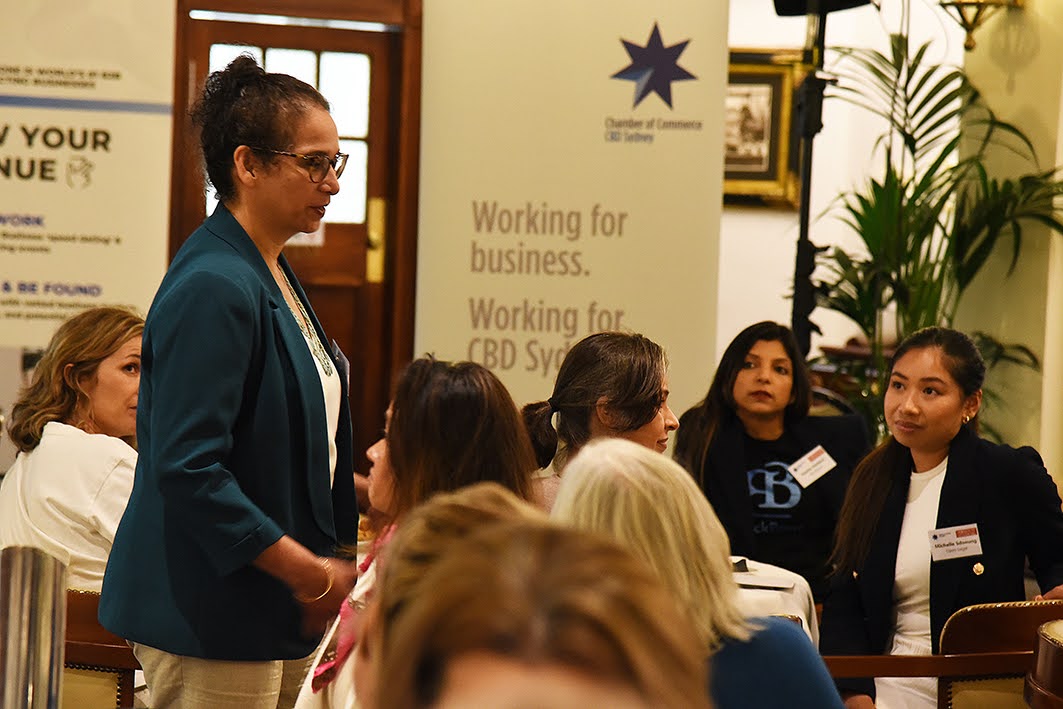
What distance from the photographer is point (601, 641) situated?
1.90ft

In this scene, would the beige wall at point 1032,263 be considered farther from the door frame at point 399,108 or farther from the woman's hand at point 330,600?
the woman's hand at point 330,600

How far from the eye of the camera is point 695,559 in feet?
5.25

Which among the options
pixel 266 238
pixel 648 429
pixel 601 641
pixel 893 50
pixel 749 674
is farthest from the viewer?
pixel 893 50

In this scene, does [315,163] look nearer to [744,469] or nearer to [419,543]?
[419,543]

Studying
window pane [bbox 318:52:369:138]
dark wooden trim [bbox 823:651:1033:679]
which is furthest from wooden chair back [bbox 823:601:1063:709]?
window pane [bbox 318:52:369:138]

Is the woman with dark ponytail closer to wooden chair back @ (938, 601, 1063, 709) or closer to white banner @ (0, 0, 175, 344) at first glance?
wooden chair back @ (938, 601, 1063, 709)

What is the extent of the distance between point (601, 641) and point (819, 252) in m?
5.41

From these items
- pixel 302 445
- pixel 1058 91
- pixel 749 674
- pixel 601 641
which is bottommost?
pixel 749 674

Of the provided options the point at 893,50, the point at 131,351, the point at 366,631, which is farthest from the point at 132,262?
the point at 366,631

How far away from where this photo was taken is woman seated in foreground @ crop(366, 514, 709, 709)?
572 mm

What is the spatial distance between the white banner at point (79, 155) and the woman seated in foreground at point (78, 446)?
67.0 inches

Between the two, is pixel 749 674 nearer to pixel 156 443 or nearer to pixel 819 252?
pixel 156 443

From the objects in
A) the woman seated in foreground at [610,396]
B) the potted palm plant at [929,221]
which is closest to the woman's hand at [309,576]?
the woman seated in foreground at [610,396]

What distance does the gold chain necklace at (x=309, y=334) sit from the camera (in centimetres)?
226
